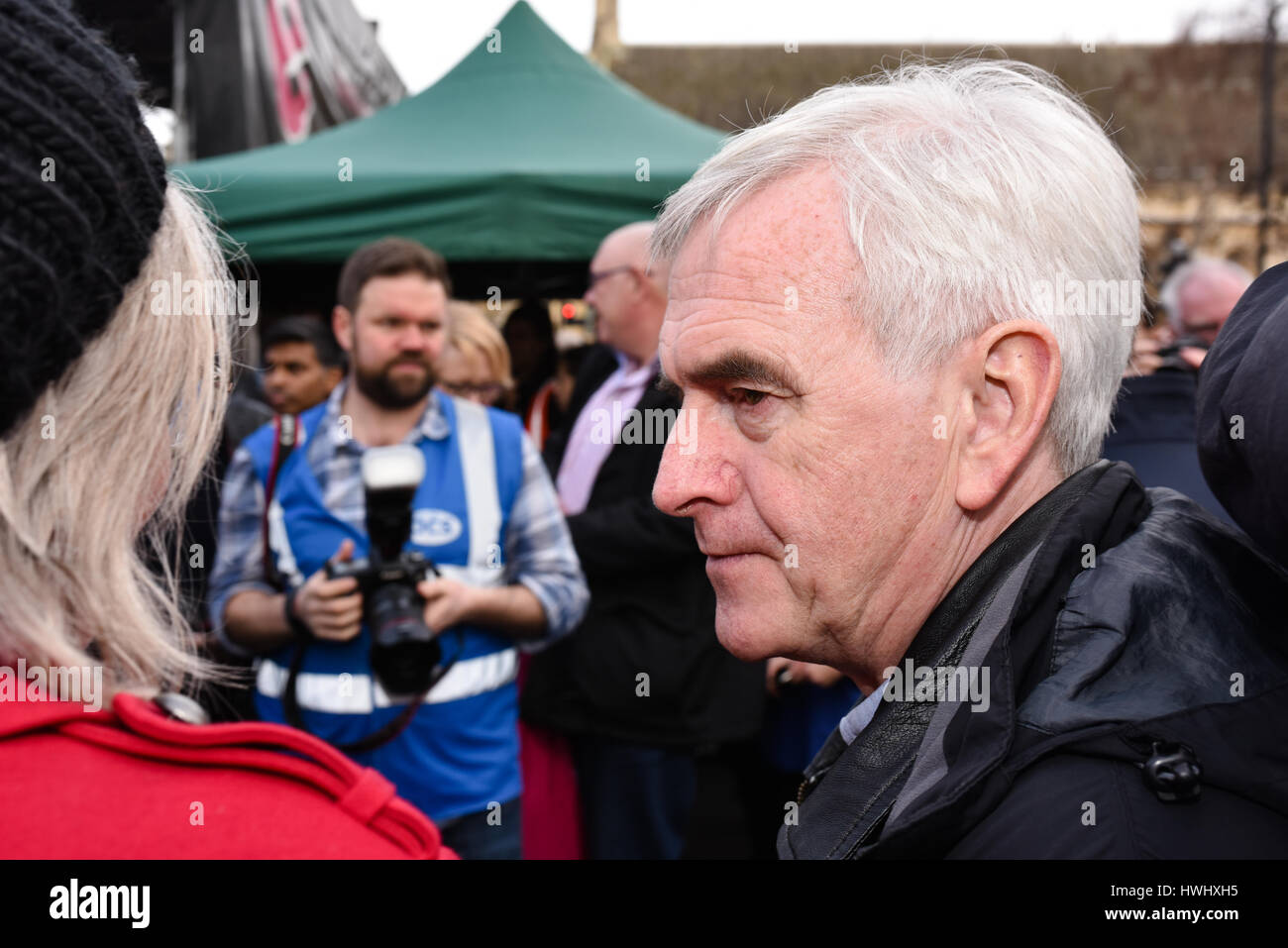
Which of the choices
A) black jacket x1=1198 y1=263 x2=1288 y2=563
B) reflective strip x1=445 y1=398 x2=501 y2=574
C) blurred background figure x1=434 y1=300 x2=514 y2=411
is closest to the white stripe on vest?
reflective strip x1=445 y1=398 x2=501 y2=574

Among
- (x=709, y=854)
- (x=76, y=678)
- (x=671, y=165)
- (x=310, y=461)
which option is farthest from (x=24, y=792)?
(x=671, y=165)

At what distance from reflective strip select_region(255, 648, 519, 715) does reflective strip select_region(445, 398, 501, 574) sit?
0.23m

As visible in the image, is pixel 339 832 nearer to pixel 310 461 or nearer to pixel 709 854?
pixel 310 461

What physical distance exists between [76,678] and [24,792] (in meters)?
0.15

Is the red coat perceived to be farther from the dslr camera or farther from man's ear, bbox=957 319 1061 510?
the dslr camera

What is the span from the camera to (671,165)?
5883 mm

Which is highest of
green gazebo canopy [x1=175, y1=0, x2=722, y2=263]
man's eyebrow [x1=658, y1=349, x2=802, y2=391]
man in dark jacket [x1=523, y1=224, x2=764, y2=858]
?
green gazebo canopy [x1=175, y1=0, x2=722, y2=263]

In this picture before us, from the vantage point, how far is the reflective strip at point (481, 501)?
10.4 ft

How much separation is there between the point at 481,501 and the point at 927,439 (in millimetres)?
2109

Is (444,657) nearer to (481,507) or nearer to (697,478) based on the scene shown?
(481,507)

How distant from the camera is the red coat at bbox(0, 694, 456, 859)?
959 millimetres

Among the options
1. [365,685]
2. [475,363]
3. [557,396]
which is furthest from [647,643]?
[557,396]

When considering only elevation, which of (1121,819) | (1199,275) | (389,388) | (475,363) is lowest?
(1121,819)

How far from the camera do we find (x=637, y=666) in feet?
11.4
